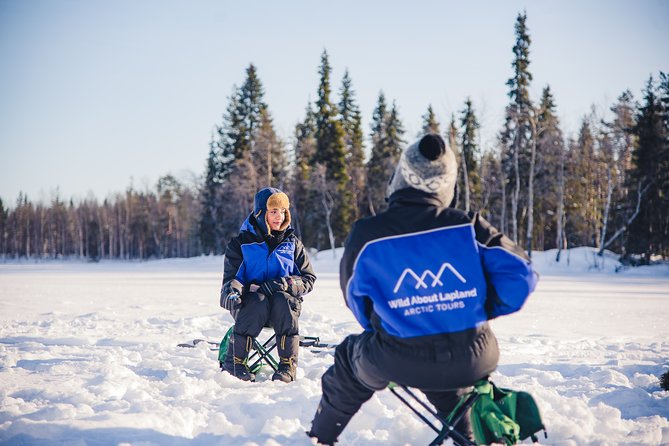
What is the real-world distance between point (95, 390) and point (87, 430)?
76 centimetres

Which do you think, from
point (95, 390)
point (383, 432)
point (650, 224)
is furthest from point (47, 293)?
point (650, 224)

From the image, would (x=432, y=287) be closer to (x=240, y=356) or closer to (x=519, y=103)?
(x=240, y=356)

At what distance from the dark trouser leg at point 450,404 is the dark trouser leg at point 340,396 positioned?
380 millimetres

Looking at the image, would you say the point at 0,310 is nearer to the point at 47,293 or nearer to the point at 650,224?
the point at 47,293

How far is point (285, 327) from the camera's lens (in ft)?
12.6

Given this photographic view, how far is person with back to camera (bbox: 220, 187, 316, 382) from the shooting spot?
12.5 feet

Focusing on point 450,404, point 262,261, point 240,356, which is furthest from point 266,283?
point 450,404

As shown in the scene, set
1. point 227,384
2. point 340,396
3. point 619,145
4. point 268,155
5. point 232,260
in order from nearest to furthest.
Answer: point 340,396, point 227,384, point 232,260, point 619,145, point 268,155

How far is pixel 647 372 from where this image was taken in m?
4.19

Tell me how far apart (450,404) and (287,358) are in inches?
70.9

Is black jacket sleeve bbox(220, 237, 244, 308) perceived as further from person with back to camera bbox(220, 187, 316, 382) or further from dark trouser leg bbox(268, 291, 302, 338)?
dark trouser leg bbox(268, 291, 302, 338)

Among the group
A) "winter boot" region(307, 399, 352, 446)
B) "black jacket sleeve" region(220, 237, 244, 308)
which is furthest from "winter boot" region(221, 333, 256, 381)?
"winter boot" region(307, 399, 352, 446)

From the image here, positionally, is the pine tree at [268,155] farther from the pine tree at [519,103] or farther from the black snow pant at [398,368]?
the black snow pant at [398,368]

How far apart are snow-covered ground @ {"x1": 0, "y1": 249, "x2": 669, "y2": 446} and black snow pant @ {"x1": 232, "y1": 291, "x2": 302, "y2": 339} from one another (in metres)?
0.43
